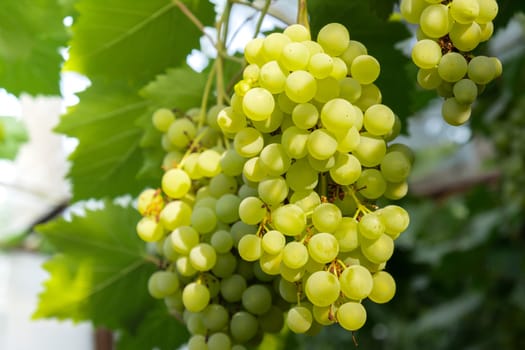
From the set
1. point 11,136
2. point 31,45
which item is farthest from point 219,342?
point 11,136

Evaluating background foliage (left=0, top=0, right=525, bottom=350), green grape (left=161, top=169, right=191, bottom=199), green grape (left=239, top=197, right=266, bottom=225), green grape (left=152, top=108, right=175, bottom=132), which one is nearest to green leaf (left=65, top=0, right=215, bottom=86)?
background foliage (left=0, top=0, right=525, bottom=350)

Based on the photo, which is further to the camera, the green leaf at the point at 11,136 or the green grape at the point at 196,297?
the green leaf at the point at 11,136

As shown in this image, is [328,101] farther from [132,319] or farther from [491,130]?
[491,130]

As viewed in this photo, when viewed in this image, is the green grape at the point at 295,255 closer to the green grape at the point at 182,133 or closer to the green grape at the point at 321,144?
the green grape at the point at 321,144

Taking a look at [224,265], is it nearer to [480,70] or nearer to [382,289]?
[382,289]

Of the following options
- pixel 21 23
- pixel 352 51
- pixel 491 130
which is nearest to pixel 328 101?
pixel 352 51

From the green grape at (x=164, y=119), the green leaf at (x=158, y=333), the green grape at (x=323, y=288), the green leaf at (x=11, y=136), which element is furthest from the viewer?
the green leaf at (x=11, y=136)

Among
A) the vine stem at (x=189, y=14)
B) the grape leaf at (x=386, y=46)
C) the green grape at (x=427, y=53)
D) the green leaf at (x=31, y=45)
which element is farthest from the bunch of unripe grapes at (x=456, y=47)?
the green leaf at (x=31, y=45)

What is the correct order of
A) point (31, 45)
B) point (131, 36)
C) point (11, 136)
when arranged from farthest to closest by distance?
point (11, 136)
point (31, 45)
point (131, 36)
